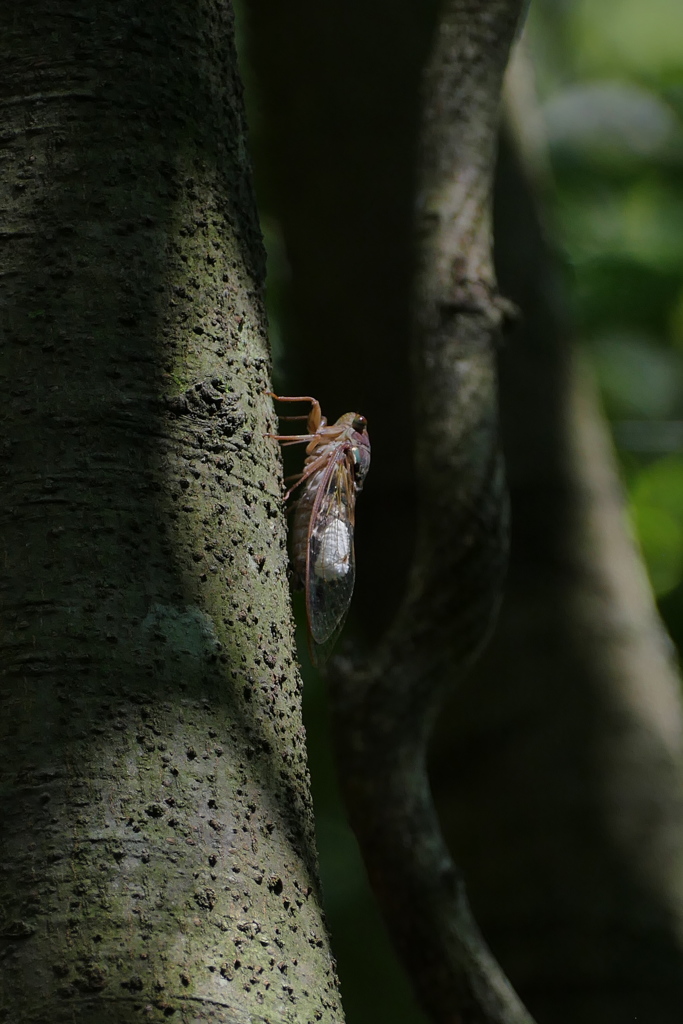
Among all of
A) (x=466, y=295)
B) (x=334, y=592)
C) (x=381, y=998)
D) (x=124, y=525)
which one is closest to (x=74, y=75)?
(x=124, y=525)

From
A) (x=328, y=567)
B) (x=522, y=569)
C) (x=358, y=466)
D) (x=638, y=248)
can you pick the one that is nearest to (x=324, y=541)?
(x=328, y=567)

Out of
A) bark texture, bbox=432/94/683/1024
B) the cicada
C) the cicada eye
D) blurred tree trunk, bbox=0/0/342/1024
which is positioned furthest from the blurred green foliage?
blurred tree trunk, bbox=0/0/342/1024

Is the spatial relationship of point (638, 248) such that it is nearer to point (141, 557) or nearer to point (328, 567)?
point (328, 567)

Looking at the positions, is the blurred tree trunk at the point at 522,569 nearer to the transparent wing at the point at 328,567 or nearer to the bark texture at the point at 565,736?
the bark texture at the point at 565,736

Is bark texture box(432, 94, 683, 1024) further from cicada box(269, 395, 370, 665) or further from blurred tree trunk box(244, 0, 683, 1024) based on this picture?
cicada box(269, 395, 370, 665)

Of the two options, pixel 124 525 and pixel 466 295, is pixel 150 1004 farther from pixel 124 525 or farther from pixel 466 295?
pixel 466 295

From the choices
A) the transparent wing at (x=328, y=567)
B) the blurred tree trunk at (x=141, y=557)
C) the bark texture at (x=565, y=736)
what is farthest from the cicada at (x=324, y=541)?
the bark texture at (x=565, y=736)
